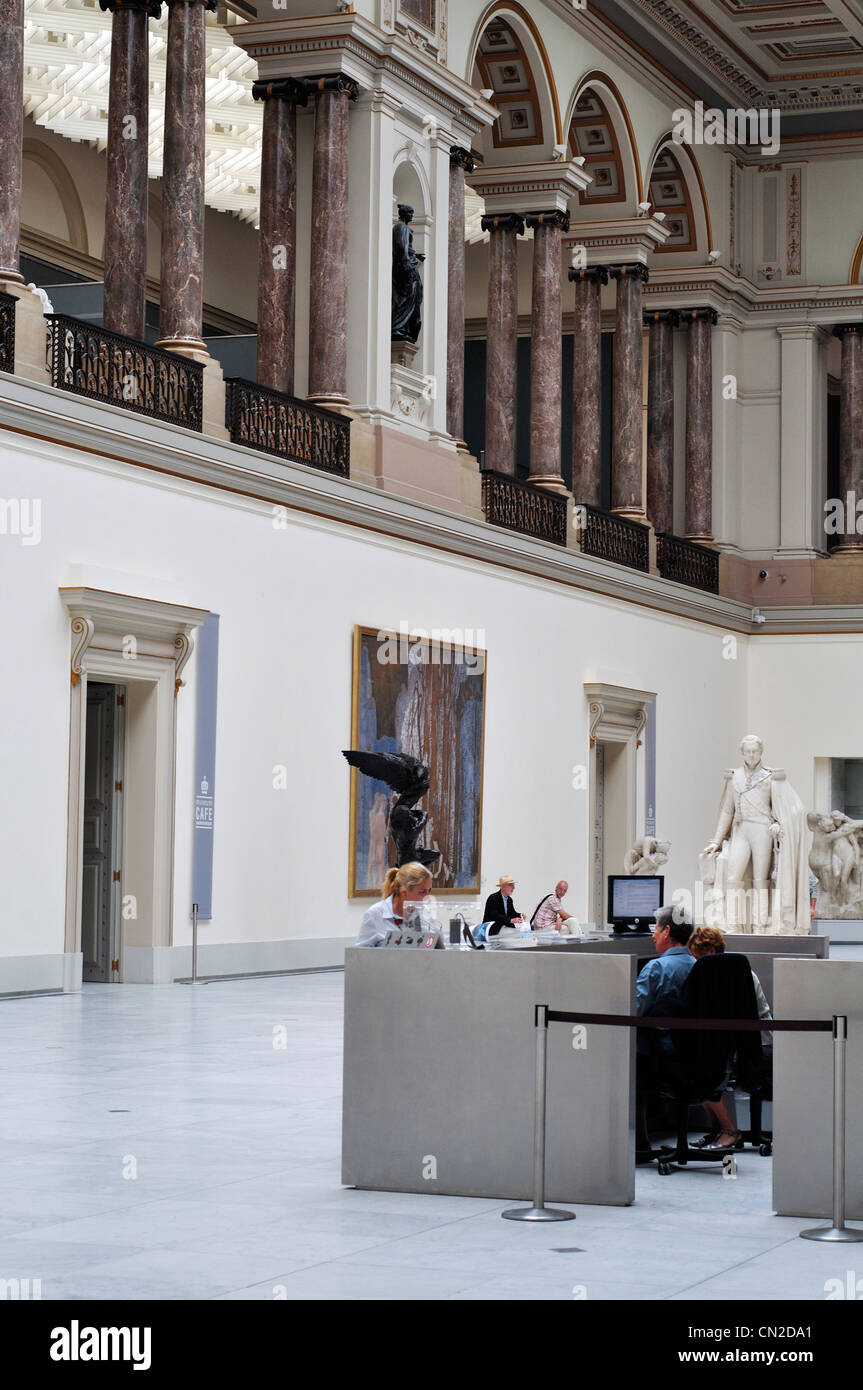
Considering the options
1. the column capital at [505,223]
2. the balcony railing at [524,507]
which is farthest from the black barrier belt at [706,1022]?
the column capital at [505,223]

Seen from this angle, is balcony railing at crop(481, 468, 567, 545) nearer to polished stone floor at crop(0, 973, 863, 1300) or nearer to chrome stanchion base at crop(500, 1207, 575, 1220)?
polished stone floor at crop(0, 973, 863, 1300)

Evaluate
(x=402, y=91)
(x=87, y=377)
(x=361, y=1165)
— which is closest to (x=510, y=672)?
(x=402, y=91)

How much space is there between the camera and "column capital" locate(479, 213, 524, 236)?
1043 inches

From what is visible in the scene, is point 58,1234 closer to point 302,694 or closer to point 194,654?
point 194,654

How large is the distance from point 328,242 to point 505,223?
628cm

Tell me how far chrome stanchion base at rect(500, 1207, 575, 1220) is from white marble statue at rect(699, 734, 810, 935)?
10.3 meters

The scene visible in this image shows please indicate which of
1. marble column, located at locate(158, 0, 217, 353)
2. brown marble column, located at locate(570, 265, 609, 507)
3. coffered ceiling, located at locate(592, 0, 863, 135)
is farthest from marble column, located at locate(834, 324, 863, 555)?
marble column, located at locate(158, 0, 217, 353)

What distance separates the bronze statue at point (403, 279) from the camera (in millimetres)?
22078

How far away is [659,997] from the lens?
9.26 meters

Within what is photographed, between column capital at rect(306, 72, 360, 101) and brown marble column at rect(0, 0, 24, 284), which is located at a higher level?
column capital at rect(306, 72, 360, 101)

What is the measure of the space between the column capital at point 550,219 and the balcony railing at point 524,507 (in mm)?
3594

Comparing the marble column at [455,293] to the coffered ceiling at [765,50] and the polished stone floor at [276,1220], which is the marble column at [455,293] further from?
the polished stone floor at [276,1220]

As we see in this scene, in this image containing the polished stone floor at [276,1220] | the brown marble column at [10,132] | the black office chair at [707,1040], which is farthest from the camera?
the brown marble column at [10,132]

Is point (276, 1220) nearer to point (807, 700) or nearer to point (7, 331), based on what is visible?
point (7, 331)
